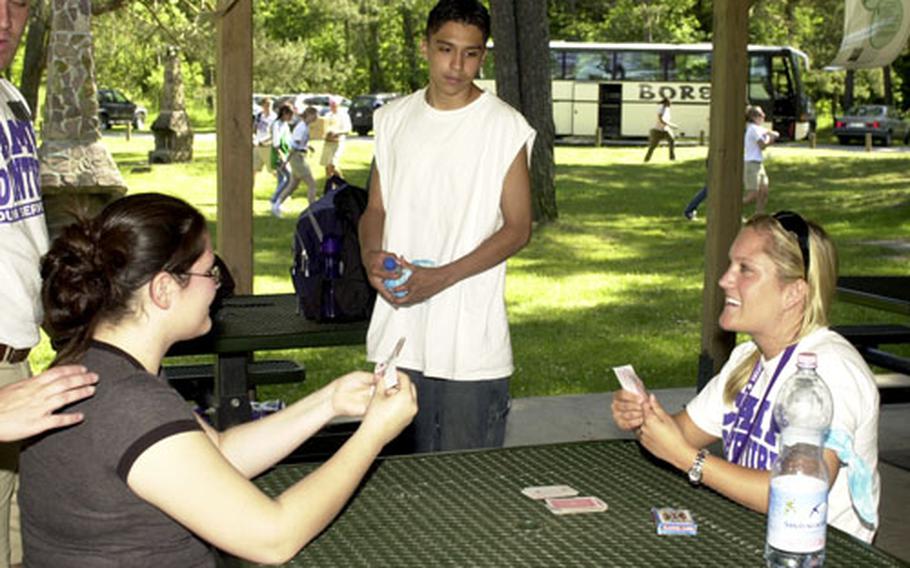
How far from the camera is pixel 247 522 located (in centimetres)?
219

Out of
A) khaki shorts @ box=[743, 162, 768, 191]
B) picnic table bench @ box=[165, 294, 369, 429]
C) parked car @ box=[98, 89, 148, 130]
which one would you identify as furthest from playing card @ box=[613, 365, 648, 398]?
parked car @ box=[98, 89, 148, 130]

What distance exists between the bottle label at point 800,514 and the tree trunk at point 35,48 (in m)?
24.4

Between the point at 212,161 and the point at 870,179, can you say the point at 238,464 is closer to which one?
the point at 870,179

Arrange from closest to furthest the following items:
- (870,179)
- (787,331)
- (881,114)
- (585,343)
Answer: (787,331)
(585,343)
(870,179)
(881,114)

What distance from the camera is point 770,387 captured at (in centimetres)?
284

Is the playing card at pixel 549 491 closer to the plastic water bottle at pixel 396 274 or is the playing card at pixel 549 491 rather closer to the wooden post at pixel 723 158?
the plastic water bottle at pixel 396 274

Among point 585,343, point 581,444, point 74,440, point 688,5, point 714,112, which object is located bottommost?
point 585,343

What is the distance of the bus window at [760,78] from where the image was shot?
1449 inches

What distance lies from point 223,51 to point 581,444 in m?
3.21

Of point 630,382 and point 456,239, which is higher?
point 456,239

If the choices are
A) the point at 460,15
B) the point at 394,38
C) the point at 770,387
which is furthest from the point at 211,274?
the point at 394,38

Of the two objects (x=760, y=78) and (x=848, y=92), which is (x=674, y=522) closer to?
(x=760, y=78)

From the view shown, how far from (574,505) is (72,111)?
814 inches

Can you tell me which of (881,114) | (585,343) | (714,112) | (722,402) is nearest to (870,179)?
(881,114)
